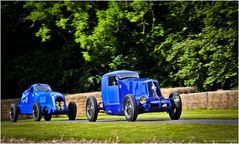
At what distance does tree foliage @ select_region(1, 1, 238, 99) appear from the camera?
120 ft

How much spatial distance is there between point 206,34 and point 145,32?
623 centimetres

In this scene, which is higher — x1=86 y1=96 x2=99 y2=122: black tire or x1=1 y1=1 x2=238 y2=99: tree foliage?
x1=1 y1=1 x2=238 y2=99: tree foliage

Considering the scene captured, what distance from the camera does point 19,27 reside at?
47.6m

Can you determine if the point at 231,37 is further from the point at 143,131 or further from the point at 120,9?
the point at 143,131

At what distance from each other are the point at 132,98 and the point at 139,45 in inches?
954

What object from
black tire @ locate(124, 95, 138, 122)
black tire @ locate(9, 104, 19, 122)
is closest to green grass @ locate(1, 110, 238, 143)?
black tire @ locate(124, 95, 138, 122)

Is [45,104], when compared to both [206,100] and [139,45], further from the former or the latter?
[139,45]

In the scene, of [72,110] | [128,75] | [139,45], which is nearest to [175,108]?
[128,75]

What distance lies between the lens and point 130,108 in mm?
17938

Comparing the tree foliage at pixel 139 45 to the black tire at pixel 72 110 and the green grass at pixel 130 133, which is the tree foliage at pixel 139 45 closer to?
the black tire at pixel 72 110


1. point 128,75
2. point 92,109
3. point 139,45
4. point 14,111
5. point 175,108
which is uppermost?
point 139,45

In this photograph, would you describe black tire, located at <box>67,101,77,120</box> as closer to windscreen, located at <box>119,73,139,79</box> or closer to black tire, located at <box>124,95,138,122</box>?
windscreen, located at <box>119,73,139,79</box>

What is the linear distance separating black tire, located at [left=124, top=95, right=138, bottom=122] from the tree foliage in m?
18.0

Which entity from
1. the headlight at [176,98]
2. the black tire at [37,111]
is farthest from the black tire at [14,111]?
the headlight at [176,98]
